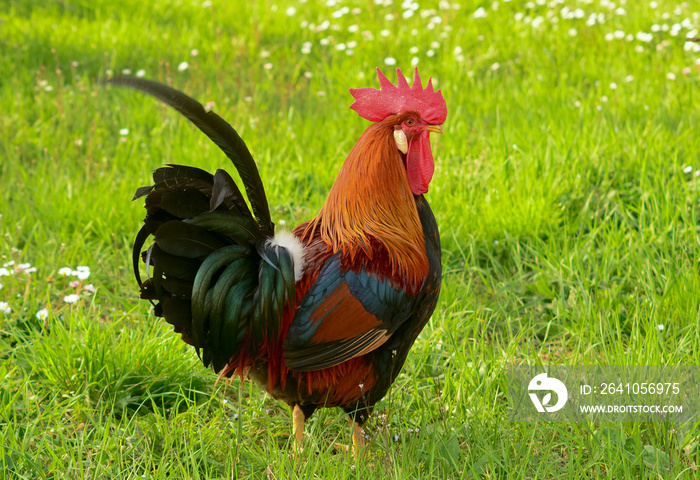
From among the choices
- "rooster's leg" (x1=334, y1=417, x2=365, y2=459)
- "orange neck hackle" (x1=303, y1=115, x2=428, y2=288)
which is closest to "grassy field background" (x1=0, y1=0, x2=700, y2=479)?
"rooster's leg" (x1=334, y1=417, x2=365, y2=459)

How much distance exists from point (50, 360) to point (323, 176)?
248 cm

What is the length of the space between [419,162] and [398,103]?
10.3 inches

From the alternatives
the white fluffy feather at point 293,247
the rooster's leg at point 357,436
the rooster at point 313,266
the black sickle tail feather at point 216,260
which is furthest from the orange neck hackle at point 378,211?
the rooster's leg at point 357,436

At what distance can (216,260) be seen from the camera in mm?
2439

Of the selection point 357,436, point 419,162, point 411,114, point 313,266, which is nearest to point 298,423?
point 357,436

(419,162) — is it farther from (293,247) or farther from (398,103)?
(293,247)

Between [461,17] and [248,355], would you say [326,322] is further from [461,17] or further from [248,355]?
[461,17]

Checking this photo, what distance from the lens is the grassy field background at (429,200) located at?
2.84 meters

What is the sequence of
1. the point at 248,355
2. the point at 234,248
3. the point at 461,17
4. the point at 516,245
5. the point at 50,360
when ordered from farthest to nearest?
the point at 461,17 → the point at 516,245 → the point at 50,360 → the point at 248,355 → the point at 234,248

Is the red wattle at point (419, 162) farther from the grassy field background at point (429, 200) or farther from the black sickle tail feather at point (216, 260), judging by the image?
the grassy field background at point (429, 200)

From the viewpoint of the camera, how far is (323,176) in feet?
16.5

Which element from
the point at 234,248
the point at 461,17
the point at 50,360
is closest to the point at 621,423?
the point at 234,248

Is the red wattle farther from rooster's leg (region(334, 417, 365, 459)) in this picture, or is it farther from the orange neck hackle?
rooster's leg (region(334, 417, 365, 459))

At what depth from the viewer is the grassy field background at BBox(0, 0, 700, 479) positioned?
2.84m
